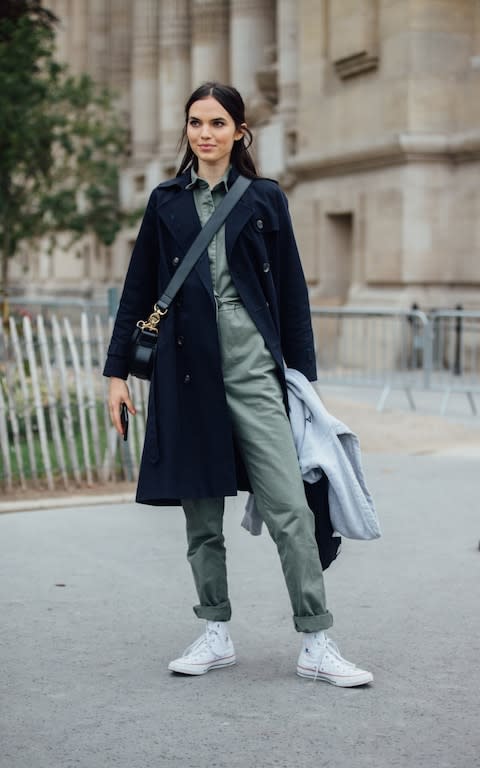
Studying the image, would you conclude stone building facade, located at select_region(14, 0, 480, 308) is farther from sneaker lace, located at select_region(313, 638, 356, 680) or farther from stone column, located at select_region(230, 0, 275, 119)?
sneaker lace, located at select_region(313, 638, 356, 680)

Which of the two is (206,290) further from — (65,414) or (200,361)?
(65,414)

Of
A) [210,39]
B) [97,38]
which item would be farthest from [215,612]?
[97,38]

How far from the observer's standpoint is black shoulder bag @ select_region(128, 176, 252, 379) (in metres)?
5.18

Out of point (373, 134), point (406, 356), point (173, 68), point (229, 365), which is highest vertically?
point (173, 68)

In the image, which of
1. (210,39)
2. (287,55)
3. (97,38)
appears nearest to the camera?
(287,55)

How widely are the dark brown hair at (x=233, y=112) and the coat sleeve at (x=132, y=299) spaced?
0.30 meters

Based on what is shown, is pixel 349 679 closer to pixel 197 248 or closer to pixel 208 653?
pixel 208 653

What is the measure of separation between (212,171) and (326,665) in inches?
71.5

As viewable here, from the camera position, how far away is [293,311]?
538 cm

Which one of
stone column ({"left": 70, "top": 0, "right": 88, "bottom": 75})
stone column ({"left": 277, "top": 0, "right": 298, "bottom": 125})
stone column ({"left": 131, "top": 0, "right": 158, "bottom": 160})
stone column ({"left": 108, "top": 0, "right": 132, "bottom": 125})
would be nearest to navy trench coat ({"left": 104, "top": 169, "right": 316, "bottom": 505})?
stone column ({"left": 277, "top": 0, "right": 298, "bottom": 125})

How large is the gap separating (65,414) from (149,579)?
3.12 m

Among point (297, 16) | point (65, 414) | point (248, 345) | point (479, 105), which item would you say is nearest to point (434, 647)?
point (248, 345)

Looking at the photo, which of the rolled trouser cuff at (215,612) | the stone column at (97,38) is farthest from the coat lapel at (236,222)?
the stone column at (97,38)

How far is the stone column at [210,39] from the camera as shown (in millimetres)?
31344
